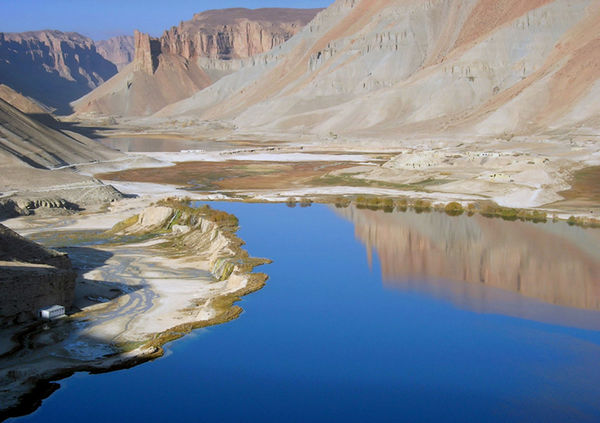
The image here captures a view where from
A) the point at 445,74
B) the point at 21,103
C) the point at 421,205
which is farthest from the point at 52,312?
the point at 445,74

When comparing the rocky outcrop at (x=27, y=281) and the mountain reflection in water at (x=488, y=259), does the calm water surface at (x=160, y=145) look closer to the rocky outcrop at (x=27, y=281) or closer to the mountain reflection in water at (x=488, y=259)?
the mountain reflection in water at (x=488, y=259)

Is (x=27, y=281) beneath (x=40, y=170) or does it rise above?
beneath

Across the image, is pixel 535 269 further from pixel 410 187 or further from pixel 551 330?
pixel 410 187

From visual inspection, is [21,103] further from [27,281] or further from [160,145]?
[27,281]

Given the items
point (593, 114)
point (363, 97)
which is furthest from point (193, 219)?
point (363, 97)

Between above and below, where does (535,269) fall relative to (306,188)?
below

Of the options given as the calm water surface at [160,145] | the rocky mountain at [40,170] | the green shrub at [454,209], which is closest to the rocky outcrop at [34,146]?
the rocky mountain at [40,170]

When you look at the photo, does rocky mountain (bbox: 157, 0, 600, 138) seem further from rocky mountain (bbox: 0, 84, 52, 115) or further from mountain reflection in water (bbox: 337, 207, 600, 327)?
mountain reflection in water (bbox: 337, 207, 600, 327)
